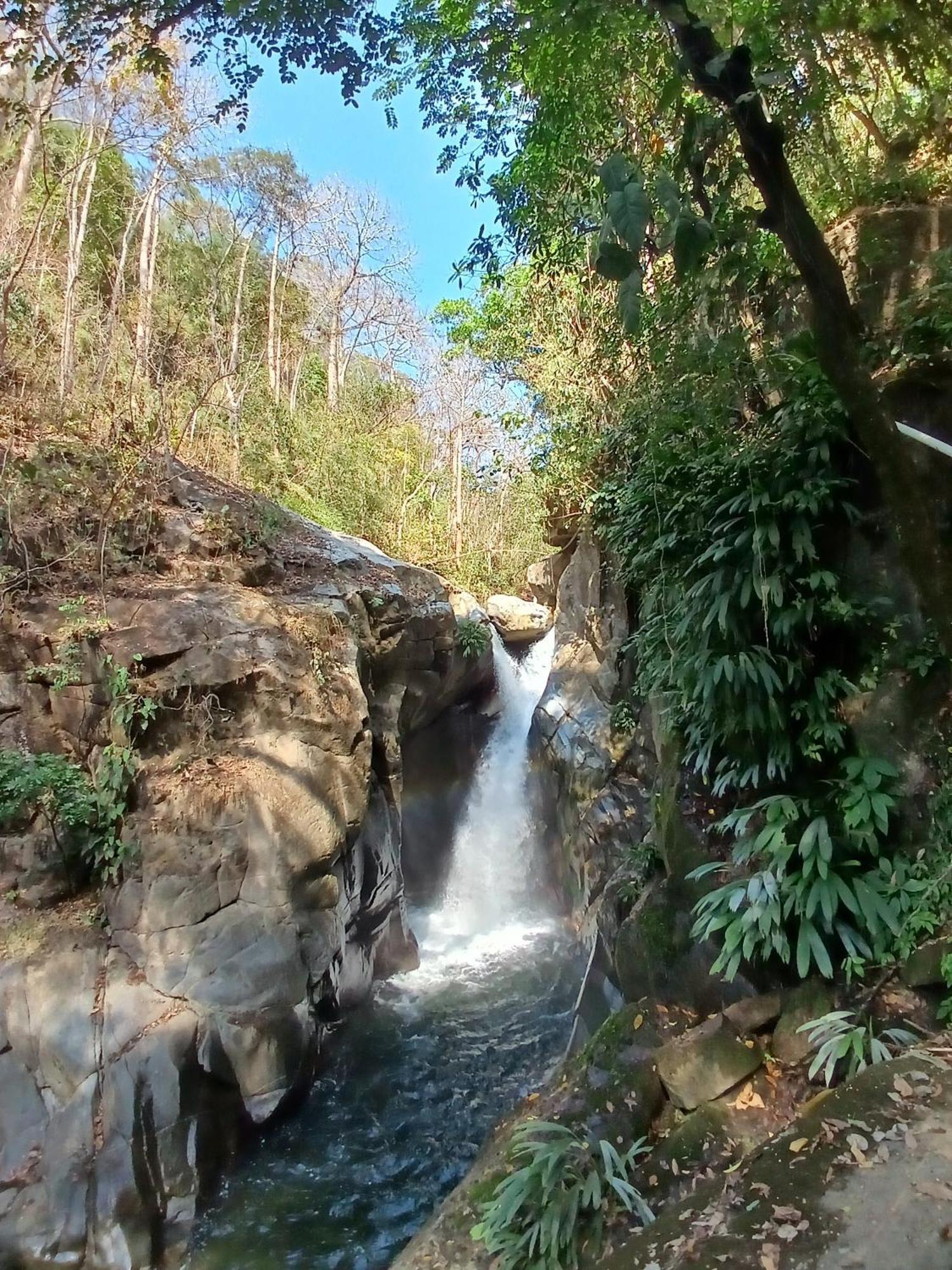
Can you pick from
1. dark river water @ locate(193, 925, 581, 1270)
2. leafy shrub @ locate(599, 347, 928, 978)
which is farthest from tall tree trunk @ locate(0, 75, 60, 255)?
dark river water @ locate(193, 925, 581, 1270)

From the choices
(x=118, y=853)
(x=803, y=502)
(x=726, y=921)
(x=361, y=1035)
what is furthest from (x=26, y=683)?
(x=803, y=502)

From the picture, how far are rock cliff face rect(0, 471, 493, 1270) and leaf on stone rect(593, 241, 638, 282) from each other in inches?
207

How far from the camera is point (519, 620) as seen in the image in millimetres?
15531

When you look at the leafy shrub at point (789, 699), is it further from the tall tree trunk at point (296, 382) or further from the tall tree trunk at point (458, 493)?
the tall tree trunk at point (296, 382)

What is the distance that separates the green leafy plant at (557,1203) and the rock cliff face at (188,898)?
278cm

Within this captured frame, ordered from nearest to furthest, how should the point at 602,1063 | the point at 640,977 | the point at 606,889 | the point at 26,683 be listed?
the point at 602,1063 → the point at 640,977 → the point at 26,683 → the point at 606,889

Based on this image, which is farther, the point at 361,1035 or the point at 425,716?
the point at 425,716

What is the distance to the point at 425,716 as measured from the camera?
1159cm

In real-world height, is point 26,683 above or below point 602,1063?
above

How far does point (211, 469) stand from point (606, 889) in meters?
9.61

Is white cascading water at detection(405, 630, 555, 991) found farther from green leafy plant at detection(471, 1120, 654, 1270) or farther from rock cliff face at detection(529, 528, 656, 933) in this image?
green leafy plant at detection(471, 1120, 654, 1270)

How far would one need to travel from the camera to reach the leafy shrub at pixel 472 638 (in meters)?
11.8

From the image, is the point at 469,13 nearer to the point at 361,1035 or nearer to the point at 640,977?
the point at 640,977

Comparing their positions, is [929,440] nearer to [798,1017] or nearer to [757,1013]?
[798,1017]
